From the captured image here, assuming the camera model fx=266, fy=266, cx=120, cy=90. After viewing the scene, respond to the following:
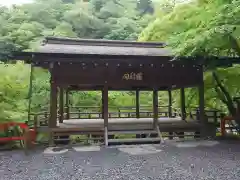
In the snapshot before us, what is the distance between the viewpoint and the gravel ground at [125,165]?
5465 mm

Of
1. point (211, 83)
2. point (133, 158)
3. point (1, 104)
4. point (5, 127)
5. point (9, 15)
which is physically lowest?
point (133, 158)

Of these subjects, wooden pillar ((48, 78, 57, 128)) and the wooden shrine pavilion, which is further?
wooden pillar ((48, 78, 57, 128))

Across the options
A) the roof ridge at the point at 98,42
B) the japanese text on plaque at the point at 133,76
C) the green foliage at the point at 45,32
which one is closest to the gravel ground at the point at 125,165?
the green foliage at the point at 45,32

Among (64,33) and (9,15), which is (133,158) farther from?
(9,15)

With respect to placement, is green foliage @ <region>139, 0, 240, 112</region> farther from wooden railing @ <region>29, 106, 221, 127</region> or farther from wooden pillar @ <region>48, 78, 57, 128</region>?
wooden pillar @ <region>48, 78, 57, 128</region>

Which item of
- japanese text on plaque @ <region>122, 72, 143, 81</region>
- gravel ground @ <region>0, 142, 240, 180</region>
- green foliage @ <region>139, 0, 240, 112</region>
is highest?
green foliage @ <region>139, 0, 240, 112</region>

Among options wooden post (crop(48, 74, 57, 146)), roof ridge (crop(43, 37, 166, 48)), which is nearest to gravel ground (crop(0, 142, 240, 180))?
wooden post (crop(48, 74, 57, 146))

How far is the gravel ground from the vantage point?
5.46 metres

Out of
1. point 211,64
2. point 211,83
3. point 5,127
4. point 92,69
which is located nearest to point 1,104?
point 5,127

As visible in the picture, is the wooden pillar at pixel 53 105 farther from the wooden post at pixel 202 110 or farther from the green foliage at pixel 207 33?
the wooden post at pixel 202 110

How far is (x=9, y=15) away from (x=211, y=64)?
21.1 meters

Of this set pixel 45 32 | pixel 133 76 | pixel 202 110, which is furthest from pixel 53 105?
pixel 45 32

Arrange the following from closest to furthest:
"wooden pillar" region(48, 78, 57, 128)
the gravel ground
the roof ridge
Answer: the gravel ground, "wooden pillar" region(48, 78, 57, 128), the roof ridge

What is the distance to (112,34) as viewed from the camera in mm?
27094
